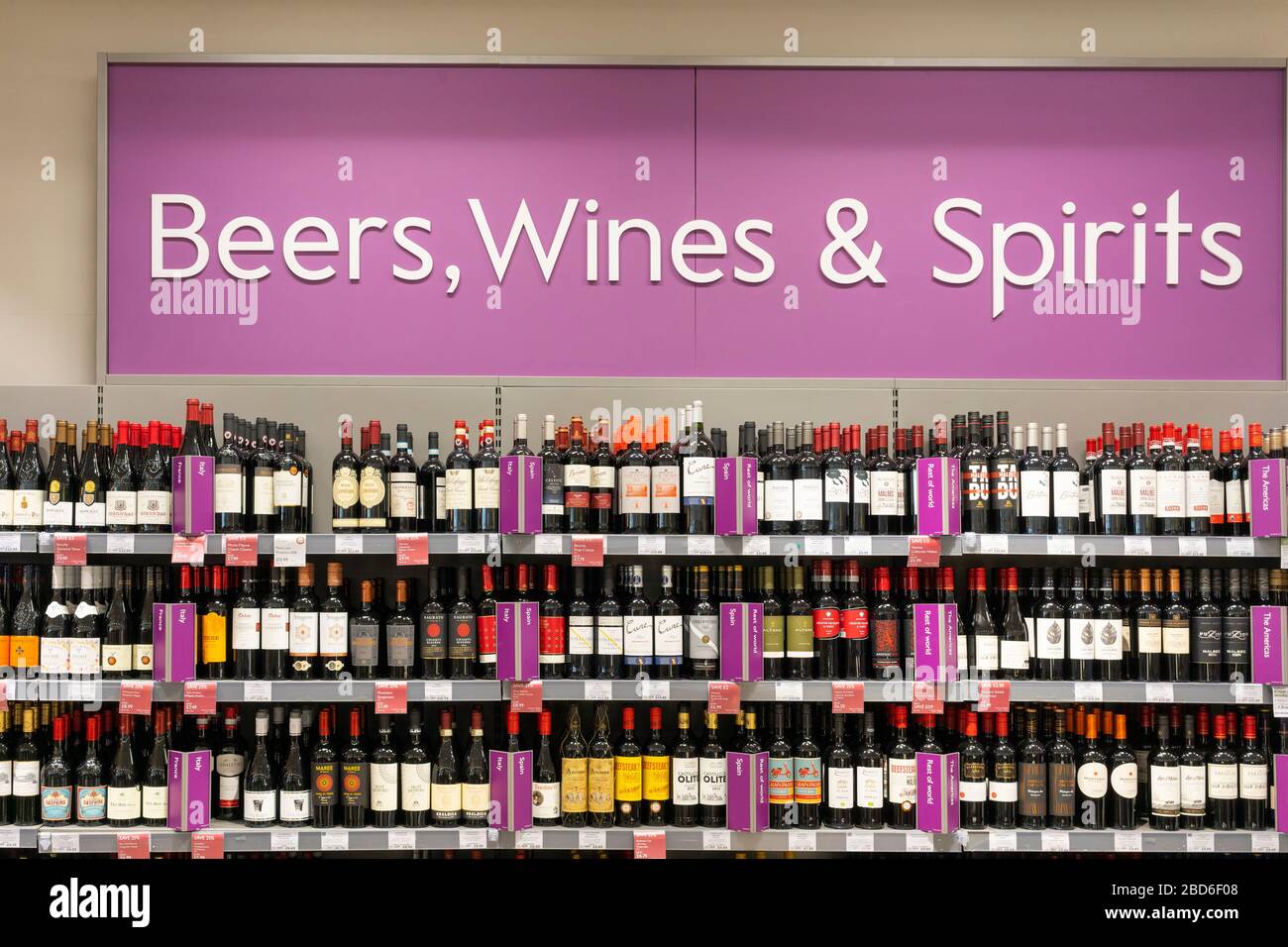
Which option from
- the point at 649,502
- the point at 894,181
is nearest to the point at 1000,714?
the point at 649,502

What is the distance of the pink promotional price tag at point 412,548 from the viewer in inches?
126

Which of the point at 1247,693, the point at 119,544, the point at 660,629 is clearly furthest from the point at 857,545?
the point at 119,544

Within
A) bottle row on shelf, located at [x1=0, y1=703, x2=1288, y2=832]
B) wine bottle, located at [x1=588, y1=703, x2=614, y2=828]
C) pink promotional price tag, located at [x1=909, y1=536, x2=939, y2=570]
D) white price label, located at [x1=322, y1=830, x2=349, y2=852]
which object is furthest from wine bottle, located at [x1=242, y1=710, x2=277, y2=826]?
pink promotional price tag, located at [x1=909, y1=536, x2=939, y2=570]

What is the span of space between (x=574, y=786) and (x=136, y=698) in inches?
55.0

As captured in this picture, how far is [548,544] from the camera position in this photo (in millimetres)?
3254

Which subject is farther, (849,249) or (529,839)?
(849,249)

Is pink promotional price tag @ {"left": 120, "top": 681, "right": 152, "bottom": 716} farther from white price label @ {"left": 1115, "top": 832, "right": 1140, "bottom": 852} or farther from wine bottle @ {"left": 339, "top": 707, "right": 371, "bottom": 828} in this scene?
white price label @ {"left": 1115, "top": 832, "right": 1140, "bottom": 852}

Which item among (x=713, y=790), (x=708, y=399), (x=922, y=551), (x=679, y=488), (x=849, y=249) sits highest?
(x=849, y=249)

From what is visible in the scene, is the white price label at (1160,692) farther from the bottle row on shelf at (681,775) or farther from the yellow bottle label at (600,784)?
the yellow bottle label at (600,784)

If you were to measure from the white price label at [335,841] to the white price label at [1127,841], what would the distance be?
7.97 feet

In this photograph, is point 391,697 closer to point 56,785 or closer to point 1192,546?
point 56,785

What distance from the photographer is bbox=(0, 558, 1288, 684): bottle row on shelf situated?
3289 millimetres

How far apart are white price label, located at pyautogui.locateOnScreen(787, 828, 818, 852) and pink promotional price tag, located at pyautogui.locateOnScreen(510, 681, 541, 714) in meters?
0.89

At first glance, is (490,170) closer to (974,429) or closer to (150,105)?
→ (150,105)
